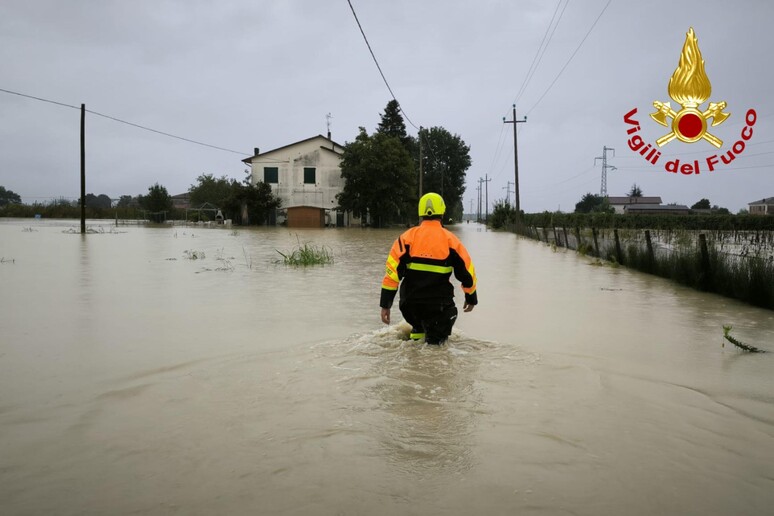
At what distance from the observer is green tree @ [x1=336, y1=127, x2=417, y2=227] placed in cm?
5294

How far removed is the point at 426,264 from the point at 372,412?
6.53ft

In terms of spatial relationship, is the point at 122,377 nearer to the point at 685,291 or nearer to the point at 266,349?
the point at 266,349

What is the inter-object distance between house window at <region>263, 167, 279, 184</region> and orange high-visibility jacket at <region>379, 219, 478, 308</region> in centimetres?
5255

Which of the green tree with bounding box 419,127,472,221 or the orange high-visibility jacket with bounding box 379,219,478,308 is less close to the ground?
the green tree with bounding box 419,127,472,221

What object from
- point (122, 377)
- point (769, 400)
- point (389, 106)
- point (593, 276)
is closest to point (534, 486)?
point (769, 400)

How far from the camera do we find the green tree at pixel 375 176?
5294cm

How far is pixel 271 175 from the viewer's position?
2251 inches

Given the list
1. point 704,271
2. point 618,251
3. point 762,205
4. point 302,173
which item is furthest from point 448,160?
point 704,271

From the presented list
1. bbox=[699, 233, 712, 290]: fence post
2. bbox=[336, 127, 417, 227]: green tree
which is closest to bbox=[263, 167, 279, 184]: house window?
bbox=[336, 127, 417, 227]: green tree

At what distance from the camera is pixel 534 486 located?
338cm

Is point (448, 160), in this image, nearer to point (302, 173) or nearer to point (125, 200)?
point (302, 173)

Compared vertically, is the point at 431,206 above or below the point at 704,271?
above

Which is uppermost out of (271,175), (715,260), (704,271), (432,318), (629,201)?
(629,201)

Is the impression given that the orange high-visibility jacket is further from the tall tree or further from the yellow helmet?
the tall tree
